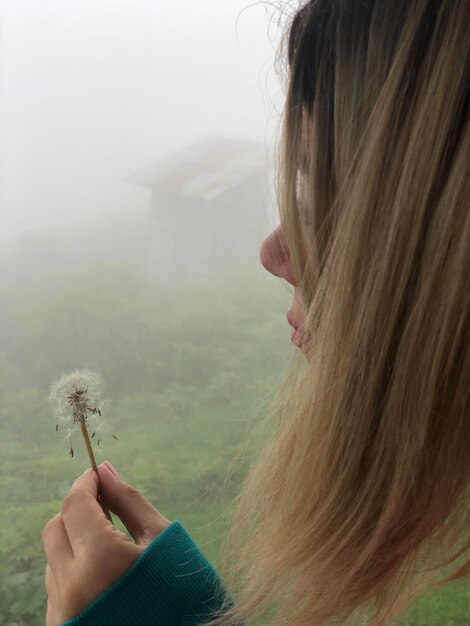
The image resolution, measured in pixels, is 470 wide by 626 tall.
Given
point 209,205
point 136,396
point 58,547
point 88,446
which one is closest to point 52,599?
point 58,547

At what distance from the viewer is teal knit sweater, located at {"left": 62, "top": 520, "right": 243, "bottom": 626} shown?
0.71 m

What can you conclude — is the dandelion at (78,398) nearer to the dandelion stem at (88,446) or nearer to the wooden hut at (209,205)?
the dandelion stem at (88,446)

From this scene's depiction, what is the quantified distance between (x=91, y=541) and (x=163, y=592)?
92mm

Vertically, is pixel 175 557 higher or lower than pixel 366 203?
lower

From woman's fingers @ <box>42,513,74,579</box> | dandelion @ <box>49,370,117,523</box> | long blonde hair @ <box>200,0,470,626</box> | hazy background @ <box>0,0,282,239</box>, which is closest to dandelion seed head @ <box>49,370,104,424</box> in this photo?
dandelion @ <box>49,370,117,523</box>

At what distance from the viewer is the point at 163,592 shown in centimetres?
74

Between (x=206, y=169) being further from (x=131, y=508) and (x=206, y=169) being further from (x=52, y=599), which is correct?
(x=52, y=599)

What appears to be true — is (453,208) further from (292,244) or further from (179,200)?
(179,200)

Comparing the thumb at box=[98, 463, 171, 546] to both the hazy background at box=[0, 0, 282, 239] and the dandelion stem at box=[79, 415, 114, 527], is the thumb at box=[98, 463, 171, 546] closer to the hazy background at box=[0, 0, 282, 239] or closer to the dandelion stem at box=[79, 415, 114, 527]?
the dandelion stem at box=[79, 415, 114, 527]

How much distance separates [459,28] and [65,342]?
744 mm

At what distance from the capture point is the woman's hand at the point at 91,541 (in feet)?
2.35

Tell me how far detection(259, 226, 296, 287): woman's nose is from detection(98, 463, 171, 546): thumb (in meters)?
0.30

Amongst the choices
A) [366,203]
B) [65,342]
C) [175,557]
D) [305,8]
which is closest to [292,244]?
[366,203]

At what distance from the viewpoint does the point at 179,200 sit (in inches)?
47.1
